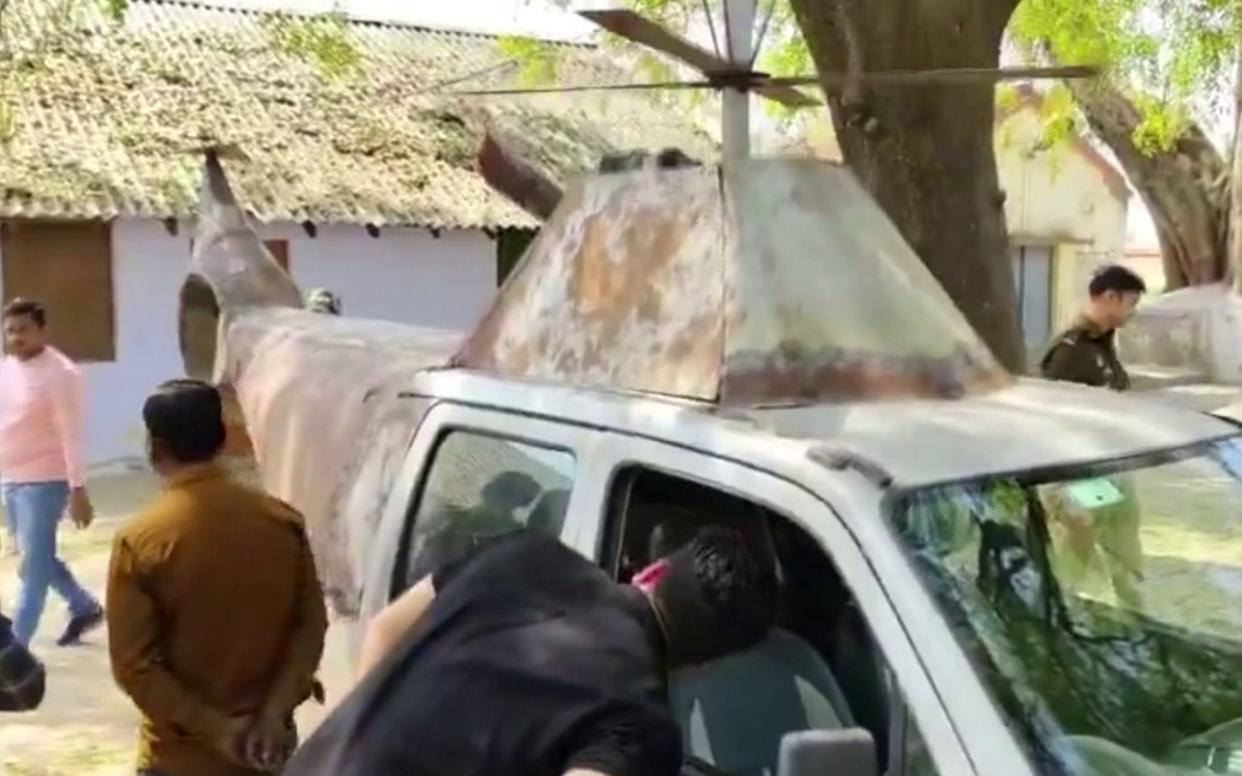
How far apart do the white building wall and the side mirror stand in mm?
11494

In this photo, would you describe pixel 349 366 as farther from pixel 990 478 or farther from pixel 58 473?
pixel 58 473

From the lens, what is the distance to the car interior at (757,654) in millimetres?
2633

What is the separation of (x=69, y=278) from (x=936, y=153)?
10618mm

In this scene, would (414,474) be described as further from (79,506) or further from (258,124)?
(258,124)

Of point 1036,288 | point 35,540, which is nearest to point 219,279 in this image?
point 35,540

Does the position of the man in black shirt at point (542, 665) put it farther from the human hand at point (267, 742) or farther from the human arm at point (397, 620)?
the human hand at point (267, 742)

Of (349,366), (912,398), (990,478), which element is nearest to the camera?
(990,478)

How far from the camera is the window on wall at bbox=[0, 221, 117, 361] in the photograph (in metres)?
14.2

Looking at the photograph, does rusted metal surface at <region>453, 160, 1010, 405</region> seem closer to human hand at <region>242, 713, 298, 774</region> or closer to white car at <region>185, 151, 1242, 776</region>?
white car at <region>185, 151, 1242, 776</region>

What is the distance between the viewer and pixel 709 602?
2041 mm

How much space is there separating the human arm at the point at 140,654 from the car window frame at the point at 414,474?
45cm

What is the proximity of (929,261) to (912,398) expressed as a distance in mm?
3593

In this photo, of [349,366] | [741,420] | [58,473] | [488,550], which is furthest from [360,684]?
[58,473]

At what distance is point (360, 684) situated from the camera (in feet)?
7.02
